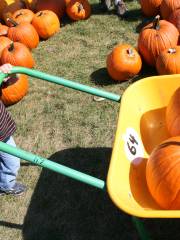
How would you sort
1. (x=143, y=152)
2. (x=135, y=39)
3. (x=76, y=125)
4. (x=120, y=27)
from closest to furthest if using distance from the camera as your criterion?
(x=143, y=152), (x=76, y=125), (x=135, y=39), (x=120, y=27)

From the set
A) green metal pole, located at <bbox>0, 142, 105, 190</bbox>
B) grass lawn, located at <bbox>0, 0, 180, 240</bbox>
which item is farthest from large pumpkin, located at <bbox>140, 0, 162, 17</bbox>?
green metal pole, located at <bbox>0, 142, 105, 190</bbox>

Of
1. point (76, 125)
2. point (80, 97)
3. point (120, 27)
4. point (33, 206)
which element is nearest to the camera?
point (33, 206)

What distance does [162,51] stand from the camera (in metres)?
4.62

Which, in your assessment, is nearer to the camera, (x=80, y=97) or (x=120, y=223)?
(x=120, y=223)

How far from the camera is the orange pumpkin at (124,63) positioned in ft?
15.2

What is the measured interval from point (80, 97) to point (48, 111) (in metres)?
0.38

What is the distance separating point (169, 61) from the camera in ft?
14.4

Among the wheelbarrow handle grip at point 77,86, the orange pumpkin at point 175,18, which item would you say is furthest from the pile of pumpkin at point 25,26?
the wheelbarrow handle grip at point 77,86

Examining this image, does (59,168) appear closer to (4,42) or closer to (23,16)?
(4,42)

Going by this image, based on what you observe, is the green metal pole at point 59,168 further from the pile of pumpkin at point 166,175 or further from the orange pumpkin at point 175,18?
the orange pumpkin at point 175,18

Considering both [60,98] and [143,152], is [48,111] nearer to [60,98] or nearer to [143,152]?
[60,98]

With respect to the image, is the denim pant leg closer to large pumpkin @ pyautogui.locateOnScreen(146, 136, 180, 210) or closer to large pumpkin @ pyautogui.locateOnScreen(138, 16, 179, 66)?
large pumpkin @ pyautogui.locateOnScreen(146, 136, 180, 210)

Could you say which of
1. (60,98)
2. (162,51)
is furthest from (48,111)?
(162,51)

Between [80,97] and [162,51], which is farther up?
[162,51]
